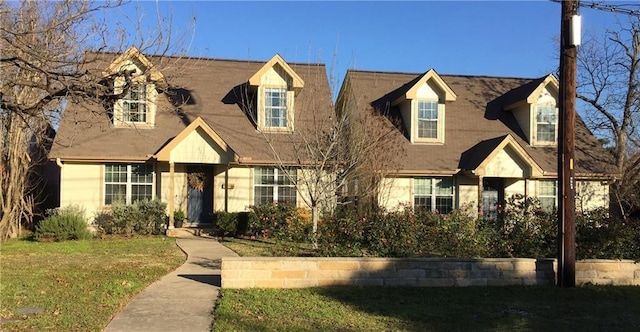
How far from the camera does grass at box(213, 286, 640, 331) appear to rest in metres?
6.81

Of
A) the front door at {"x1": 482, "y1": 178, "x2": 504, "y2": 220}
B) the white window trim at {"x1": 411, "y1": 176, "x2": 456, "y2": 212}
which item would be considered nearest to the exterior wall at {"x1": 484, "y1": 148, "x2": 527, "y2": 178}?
the front door at {"x1": 482, "y1": 178, "x2": 504, "y2": 220}

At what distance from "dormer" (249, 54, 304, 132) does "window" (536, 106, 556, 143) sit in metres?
9.74

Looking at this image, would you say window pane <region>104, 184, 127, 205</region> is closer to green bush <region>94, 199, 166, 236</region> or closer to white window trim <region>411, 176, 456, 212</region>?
green bush <region>94, 199, 166, 236</region>

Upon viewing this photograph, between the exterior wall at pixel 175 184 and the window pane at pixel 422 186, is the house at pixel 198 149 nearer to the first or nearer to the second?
the exterior wall at pixel 175 184

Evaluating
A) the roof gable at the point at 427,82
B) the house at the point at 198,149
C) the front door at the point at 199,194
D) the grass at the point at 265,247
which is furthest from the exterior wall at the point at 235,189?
the roof gable at the point at 427,82

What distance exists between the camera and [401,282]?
9.33 metres

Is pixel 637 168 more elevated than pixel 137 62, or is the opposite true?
pixel 137 62

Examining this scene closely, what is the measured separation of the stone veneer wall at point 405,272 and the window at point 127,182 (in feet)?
36.2

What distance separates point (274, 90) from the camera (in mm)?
20297

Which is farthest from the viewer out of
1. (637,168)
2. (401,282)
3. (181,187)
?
(637,168)

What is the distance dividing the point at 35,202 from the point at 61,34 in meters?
13.4

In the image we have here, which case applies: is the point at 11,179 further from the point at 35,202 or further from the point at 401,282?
the point at 401,282

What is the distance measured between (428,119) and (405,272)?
12802 mm

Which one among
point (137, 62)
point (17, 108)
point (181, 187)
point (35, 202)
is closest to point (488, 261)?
point (137, 62)
